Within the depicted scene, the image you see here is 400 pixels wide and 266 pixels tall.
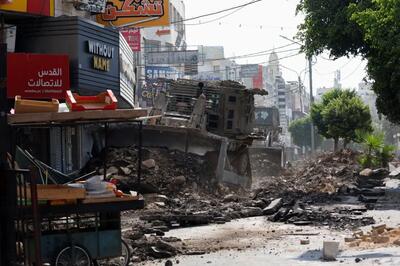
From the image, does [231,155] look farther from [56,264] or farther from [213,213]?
[56,264]

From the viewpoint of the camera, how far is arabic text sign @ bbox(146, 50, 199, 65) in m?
57.1

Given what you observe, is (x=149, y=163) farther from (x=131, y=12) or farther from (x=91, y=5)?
(x=91, y=5)

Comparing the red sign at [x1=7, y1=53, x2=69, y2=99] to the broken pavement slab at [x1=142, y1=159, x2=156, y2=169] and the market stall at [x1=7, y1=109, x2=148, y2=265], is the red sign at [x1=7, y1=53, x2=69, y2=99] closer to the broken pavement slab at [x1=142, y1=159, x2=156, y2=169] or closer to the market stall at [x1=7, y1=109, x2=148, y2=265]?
the broken pavement slab at [x1=142, y1=159, x2=156, y2=169]

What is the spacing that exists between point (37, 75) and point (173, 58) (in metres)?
41.8

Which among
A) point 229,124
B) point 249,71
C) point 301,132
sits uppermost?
point 249,71

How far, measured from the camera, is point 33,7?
16.6m

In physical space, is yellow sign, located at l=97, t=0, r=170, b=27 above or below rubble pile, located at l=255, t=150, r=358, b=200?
above

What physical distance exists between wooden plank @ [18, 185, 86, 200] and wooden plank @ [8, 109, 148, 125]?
793mm

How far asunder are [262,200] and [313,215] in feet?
12.6

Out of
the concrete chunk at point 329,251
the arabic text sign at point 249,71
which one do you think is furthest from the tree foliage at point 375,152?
the arabic text sign at point 249,71

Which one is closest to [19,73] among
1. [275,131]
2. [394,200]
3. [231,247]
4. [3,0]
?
[231,247]

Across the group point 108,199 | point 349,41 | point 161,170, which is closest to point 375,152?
point 349,41

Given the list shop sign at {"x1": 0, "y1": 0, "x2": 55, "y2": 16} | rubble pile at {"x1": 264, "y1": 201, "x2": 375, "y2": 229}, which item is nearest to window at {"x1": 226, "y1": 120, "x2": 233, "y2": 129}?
rubble pile at {"x1": 264, "y1": 201, "x2": 375, "y2": 229}

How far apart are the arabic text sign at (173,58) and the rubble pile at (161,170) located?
34.3m
